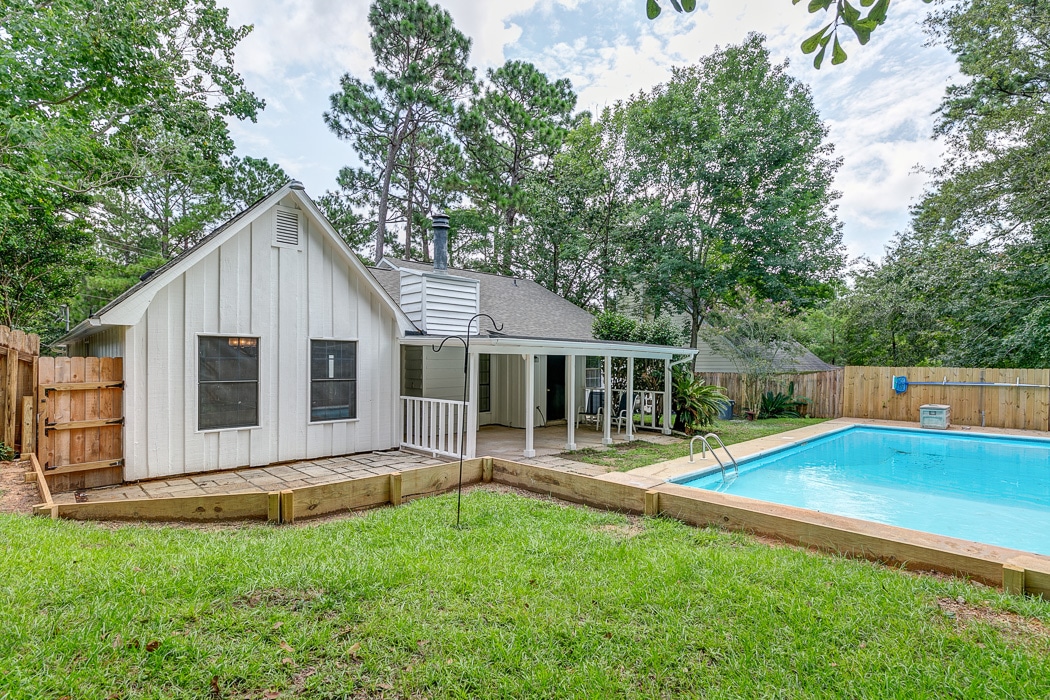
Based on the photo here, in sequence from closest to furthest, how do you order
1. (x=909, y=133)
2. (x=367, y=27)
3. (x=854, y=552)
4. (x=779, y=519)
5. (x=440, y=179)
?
(x=854, y=552) → (x=779, y=519) → (x=909, y=133) → (x=367, y=27) → (x=440, y=179)

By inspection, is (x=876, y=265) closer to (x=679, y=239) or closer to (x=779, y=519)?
(x=679, y=239)

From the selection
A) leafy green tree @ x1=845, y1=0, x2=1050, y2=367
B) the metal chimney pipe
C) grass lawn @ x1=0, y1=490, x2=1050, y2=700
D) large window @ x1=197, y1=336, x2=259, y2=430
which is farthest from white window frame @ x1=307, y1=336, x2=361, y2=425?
leafy green tree @ x1=845, y1=0, x2=1050, y2=367

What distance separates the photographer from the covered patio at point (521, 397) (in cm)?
798

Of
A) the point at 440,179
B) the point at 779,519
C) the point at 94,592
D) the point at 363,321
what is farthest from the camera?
the point at 440,179

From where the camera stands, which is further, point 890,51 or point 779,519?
point 890,51

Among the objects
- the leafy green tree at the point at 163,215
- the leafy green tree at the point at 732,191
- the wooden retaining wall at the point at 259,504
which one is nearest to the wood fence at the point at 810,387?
the leafy green tree at the point at 732,191

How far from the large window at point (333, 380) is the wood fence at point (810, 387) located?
12029 millimetres

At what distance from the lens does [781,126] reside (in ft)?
56.4

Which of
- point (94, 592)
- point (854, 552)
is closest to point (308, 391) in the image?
point (94, 592)

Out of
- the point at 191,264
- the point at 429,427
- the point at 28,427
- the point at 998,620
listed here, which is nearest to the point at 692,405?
the point at 429,427

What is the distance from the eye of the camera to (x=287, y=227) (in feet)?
24.2

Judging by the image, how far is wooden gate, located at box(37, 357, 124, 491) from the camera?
5695mm

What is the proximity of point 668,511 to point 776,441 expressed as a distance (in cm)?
664

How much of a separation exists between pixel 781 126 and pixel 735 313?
6.78 m
